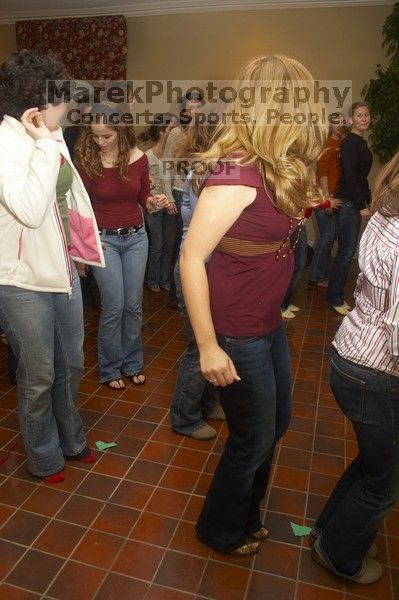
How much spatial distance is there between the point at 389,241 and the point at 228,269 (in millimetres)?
399

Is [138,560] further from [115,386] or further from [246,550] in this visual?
[115,386]

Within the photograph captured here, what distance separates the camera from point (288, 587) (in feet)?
5.09

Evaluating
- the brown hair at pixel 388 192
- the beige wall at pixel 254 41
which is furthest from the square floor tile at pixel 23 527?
the beige wall at pixel 254 41

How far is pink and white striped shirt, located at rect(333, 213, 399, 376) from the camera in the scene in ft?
3.83

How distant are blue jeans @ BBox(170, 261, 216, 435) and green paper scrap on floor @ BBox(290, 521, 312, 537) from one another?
67 centimetres

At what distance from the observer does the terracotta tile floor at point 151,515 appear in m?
1.54

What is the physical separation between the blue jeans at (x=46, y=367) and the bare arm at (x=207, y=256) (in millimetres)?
720

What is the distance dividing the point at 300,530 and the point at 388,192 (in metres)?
1.24

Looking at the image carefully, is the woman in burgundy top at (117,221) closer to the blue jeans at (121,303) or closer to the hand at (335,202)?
the blue jeans at (121,303)

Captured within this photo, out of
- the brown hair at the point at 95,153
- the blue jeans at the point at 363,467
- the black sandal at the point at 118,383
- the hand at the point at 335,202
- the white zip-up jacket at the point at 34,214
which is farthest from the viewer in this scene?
the hand at the point at 335,202

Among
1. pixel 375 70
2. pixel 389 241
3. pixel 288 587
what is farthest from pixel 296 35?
pixel 288 587

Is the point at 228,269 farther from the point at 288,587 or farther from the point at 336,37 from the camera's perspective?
the point at 336,37

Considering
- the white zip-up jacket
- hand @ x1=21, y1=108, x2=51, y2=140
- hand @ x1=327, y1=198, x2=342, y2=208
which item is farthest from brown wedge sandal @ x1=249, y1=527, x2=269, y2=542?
hand @ x1=327, y1=198, x2=342, y2=208

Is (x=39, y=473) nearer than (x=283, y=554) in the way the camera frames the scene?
No
